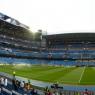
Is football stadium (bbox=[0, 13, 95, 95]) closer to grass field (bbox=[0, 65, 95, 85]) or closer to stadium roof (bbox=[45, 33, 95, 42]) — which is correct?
stadium roof (bbox=[45, 33, 95, 42])

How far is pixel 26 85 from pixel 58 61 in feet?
179

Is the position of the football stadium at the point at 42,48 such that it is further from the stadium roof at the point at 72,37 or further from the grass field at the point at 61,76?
the grass field at the point at 61,76

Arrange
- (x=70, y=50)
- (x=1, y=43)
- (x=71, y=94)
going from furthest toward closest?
(x=70, y=50) → (x=1, y=43) → (x=71, y=94)

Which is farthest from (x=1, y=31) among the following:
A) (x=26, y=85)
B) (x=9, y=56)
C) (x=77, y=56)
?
(x=26, y=85)

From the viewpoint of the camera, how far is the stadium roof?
278 feet

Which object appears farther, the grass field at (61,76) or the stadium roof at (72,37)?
the stadium roof at (72,37)

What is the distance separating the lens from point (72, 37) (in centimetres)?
8756

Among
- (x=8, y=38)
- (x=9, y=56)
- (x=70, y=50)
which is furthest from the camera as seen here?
(x=70, y=50)

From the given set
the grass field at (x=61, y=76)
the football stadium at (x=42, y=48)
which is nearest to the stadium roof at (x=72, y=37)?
the football stadium at (x=42, y=48)

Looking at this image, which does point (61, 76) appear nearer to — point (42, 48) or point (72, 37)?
point (72, 37)

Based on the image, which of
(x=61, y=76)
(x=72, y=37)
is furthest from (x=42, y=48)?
(x=61, y=76)

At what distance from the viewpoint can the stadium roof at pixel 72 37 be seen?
84.8 metres

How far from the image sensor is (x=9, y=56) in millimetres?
66562

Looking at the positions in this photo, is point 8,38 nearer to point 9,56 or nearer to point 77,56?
point 9,56
